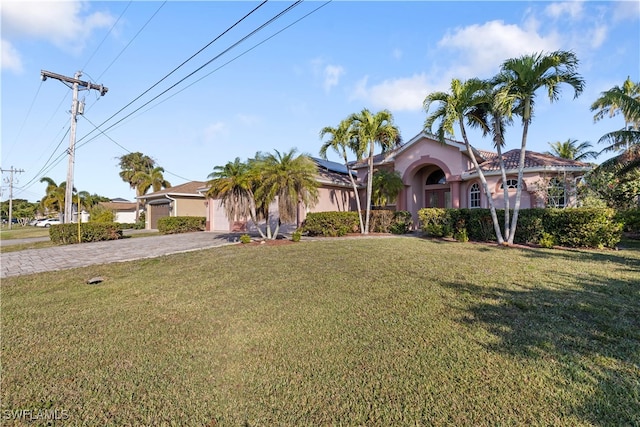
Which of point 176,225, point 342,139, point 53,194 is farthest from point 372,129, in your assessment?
point 53,194

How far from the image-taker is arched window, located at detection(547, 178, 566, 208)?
15336 millimetres

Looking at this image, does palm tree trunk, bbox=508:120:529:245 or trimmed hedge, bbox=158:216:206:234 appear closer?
palm tree trunk, bbox=508:120:529:245

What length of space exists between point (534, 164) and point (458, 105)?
6.76 metres

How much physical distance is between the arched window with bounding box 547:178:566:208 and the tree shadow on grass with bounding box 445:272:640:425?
10.3 m

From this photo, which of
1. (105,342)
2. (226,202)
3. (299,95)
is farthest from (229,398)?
(299,95)

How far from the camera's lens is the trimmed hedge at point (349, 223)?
16812 millimetres

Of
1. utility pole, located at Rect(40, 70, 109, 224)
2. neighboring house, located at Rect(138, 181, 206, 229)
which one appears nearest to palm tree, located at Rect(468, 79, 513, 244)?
neighboring house, located at Rect(138, 181, 206, 229)

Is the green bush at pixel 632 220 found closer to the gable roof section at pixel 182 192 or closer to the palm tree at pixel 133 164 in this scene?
the gable roof section at pixel 182 192

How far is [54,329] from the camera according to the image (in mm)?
4945

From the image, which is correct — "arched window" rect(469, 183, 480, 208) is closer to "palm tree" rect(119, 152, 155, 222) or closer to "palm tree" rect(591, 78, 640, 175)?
"palm tree" rect(591, 78, 640, 175)

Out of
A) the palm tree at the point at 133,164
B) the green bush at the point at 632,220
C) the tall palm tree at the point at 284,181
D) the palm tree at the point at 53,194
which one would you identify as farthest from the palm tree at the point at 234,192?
the palm tree at the point at 53,194

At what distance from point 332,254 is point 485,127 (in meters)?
8.97

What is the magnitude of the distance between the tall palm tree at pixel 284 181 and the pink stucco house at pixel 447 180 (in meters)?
2.43

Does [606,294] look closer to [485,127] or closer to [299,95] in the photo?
[485,127]
